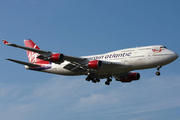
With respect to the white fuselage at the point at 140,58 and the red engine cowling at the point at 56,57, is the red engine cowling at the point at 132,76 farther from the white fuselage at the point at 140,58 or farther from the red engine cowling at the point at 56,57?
the red engine cowling at the point at 56,57

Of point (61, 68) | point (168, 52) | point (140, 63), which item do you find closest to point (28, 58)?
point (61, 68)

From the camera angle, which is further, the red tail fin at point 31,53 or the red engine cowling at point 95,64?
the red tail fin at point 31,53

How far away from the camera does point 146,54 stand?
42094 mm

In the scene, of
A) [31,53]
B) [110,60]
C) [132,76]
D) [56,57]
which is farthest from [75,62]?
[31,53]

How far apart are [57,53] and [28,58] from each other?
15609 millimetres

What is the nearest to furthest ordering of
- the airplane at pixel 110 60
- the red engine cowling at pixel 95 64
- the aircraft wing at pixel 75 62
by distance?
the airplane at pixel 110 60 → the aircraft wing at pixel 75 62 → the red engine cowling at pixel 95 64

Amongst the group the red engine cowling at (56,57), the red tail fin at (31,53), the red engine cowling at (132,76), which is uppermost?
the red tail fin at (31,53)

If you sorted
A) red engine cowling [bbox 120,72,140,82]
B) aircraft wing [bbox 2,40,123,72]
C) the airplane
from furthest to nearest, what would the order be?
red engine cowling [bbox 120,72,140,82]
aircraft wing [bbox 2,40,123,72]
the airplane

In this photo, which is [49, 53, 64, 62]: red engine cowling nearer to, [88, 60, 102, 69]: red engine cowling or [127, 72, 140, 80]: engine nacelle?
[88, 60, 102, 69]: red engine cowling

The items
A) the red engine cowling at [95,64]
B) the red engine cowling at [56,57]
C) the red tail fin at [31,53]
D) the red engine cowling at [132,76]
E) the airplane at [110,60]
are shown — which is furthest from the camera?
the red tail fin at [31,53]

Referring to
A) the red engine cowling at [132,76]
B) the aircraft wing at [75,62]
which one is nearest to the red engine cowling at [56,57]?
the aircraft wing at [75,62]

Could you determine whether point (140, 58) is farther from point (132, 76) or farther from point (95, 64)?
point (132, 76)

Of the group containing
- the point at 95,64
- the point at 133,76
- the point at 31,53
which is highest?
the point at 31,53

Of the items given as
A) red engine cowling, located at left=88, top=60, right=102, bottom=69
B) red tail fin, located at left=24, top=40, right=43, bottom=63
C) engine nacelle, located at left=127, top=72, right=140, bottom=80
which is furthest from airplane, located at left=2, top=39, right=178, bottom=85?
red tail fin, located at left=24, top=40, right=43, bottom=63
